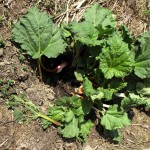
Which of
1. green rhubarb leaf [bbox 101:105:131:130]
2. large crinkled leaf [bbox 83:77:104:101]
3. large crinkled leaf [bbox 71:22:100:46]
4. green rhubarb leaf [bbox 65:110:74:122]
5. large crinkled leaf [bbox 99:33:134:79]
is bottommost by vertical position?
green rhubarb leaf [bbox 101:105:131:130]

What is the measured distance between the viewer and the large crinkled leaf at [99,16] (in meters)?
4.50

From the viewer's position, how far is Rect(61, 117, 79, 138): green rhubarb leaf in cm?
417

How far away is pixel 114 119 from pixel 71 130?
0.50 metres

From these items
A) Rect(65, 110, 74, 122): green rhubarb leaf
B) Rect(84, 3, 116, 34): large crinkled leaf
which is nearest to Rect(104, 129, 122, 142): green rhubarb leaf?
Rect(65, 110, 74, 122): green rhubarb leaf

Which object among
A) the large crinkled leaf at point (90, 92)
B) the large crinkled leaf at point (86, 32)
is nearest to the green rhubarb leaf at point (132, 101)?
the large crinkled leaf at point (90, 92)

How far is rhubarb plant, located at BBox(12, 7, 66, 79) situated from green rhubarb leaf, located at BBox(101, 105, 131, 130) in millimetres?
873

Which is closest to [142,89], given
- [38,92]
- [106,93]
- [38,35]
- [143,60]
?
[143,60]

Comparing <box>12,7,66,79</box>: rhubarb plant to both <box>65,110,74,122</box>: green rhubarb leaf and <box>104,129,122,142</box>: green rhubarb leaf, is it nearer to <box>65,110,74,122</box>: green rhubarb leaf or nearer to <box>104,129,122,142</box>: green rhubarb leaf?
<box>65,110,74,122</box>: green rhubarb leaf

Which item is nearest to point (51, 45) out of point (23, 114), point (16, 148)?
point (23, 114)

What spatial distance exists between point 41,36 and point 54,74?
1.67ft

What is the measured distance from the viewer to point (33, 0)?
14.7ft

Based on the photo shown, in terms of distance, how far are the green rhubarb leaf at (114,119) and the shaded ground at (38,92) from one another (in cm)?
30

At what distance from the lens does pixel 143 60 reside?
14.9ft

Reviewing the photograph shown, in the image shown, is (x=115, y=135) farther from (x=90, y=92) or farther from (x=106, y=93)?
(x=90, y=92)
